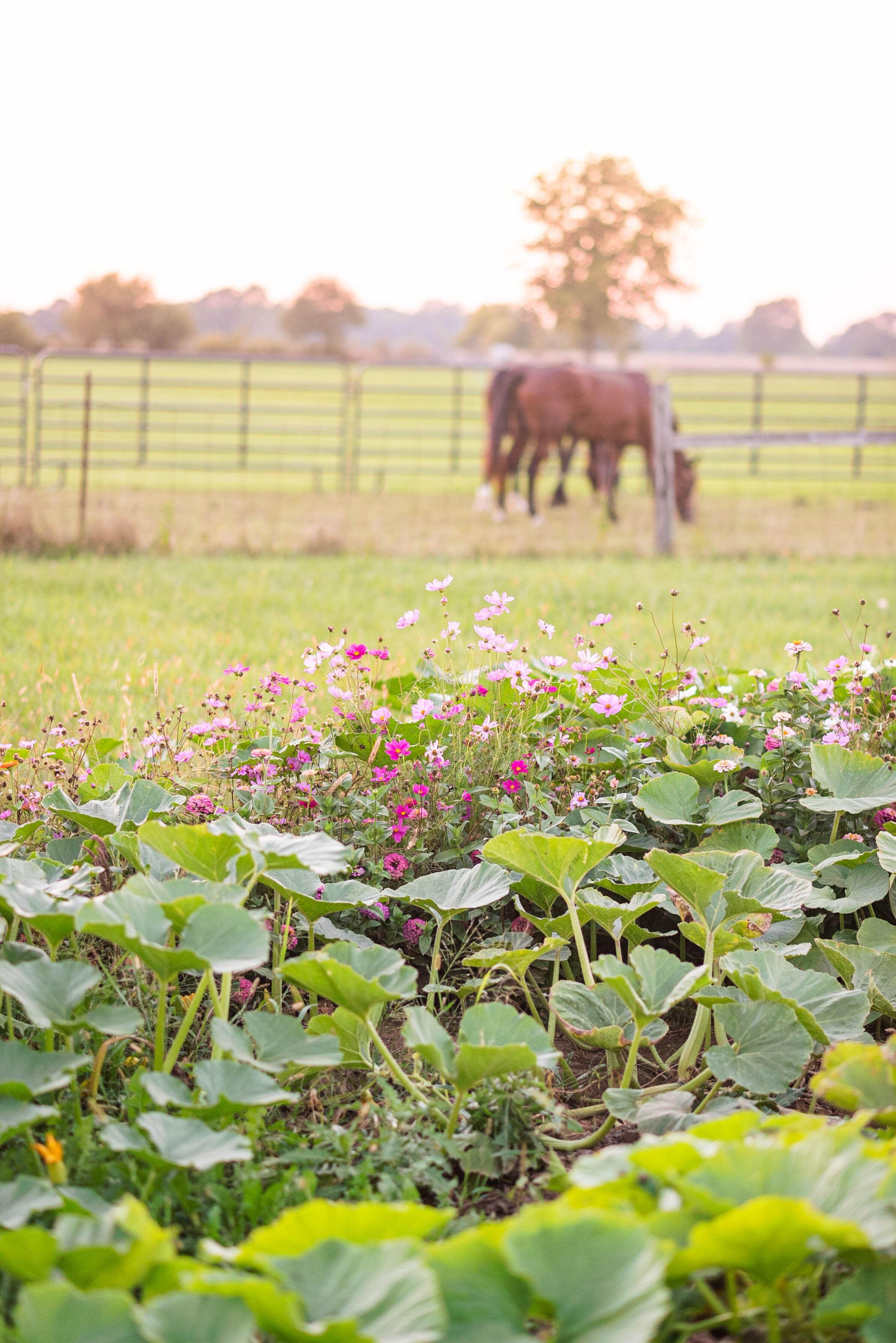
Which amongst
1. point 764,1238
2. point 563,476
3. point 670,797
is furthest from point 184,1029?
point 563,476

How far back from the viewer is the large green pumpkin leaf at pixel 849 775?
88.7 inches

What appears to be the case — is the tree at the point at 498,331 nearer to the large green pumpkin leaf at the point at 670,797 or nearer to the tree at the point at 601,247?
the tree at the point at 601,247

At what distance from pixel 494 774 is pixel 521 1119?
3.32 feet

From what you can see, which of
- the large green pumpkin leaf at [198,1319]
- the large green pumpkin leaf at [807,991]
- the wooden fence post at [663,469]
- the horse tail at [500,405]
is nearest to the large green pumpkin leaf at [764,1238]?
the large green pumpkin leaf at [198,1319]

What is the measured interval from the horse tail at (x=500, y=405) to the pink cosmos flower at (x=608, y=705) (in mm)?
9967

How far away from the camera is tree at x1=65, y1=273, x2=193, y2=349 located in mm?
63875

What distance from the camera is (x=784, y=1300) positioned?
1121 mm

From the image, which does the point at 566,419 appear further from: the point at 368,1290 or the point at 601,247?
the point at 601,247

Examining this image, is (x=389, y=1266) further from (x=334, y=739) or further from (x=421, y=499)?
(x=421, y=499)

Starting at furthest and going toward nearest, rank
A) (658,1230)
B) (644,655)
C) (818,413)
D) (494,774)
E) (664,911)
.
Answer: (818,413) → (644,655) → (494,774) → (664,911) → (658,1230)

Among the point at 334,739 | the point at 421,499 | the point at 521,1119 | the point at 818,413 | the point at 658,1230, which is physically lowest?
the point at 521,1119

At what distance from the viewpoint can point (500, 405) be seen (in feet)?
41.5

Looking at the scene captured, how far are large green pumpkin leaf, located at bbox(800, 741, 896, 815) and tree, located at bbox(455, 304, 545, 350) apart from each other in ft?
238

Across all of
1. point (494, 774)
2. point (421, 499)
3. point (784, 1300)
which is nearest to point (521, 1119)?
point (784, 1300)
